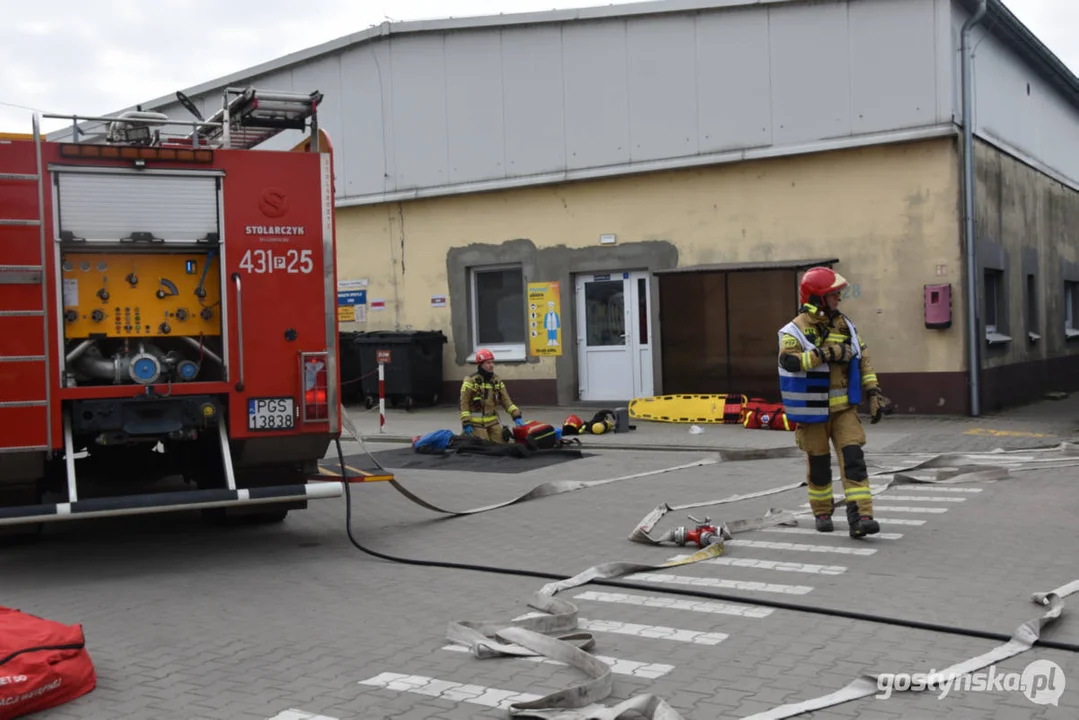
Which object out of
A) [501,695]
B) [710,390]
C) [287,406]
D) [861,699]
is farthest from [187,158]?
[710,390]

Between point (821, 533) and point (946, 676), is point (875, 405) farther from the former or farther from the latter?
point (946, 676)

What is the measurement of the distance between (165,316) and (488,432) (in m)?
6.42

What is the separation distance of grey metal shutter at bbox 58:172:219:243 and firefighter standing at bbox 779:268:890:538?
4031 mm

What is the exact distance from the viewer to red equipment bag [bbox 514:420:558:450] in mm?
13742

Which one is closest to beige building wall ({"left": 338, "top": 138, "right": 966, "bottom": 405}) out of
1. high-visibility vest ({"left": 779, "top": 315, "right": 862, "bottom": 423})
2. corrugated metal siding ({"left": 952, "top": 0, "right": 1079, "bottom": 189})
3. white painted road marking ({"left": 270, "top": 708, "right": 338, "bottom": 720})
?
corrugated metal siding ({"left": 952, "top": 0, "right": 1079, "bottom": 189})

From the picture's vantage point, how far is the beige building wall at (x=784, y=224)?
53.2 feet

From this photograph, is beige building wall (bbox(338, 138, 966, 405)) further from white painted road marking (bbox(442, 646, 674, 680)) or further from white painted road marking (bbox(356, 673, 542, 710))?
white painted road marking (bbox(356, 673, 542, 710))

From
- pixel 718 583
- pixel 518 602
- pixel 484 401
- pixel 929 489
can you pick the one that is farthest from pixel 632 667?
pixel 484 401

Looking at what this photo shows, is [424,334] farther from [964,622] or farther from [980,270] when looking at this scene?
[964,622]

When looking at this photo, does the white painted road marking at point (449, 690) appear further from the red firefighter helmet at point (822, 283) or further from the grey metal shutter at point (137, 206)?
the red firefighter helmet at point (822, 283)

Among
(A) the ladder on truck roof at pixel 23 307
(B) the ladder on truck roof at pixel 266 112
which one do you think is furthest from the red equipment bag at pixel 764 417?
(A) the ladder on truck roof at pixel 23 307

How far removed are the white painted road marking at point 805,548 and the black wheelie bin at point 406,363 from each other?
1242cm

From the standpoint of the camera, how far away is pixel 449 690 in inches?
190

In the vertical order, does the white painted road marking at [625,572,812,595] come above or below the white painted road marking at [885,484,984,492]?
below
